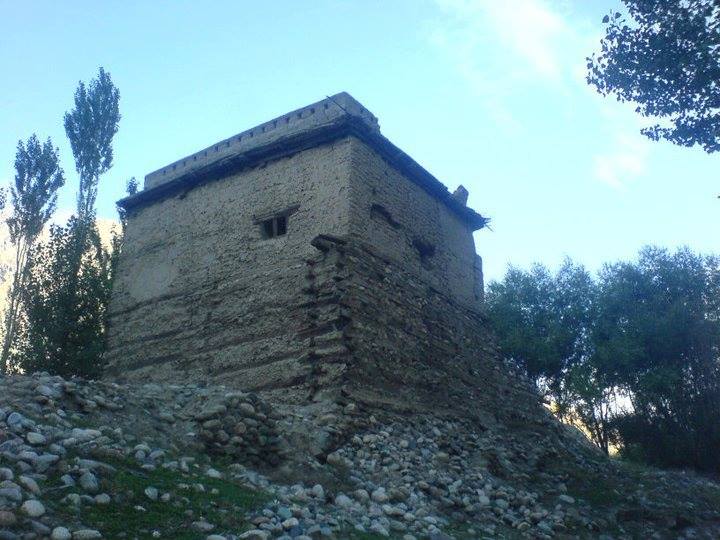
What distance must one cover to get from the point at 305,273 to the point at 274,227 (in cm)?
173

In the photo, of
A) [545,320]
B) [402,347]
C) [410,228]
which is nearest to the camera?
[402,347]

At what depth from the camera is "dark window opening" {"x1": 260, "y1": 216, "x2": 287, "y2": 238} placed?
13.2 metres

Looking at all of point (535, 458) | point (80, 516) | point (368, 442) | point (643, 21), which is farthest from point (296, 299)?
point (643, 21)

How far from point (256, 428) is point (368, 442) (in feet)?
6.34

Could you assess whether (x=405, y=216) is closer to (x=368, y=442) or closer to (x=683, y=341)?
(x=368, y=442)

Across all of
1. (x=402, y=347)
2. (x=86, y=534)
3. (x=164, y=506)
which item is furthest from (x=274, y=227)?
(x=86, y=534)

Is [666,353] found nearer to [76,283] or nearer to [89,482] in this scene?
[76,283]

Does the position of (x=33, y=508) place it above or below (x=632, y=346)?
below

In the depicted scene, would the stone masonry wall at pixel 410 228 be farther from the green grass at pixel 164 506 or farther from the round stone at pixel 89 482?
the round stone at pixel 89 482

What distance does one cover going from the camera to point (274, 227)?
13.2 metres

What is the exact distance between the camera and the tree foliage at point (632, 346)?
20.3 m

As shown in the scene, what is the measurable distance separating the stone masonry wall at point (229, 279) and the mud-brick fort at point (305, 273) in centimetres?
3

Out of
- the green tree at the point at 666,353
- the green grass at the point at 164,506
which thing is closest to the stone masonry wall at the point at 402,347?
the green grass at the point at 164,506

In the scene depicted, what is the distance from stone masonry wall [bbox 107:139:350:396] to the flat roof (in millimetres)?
243
